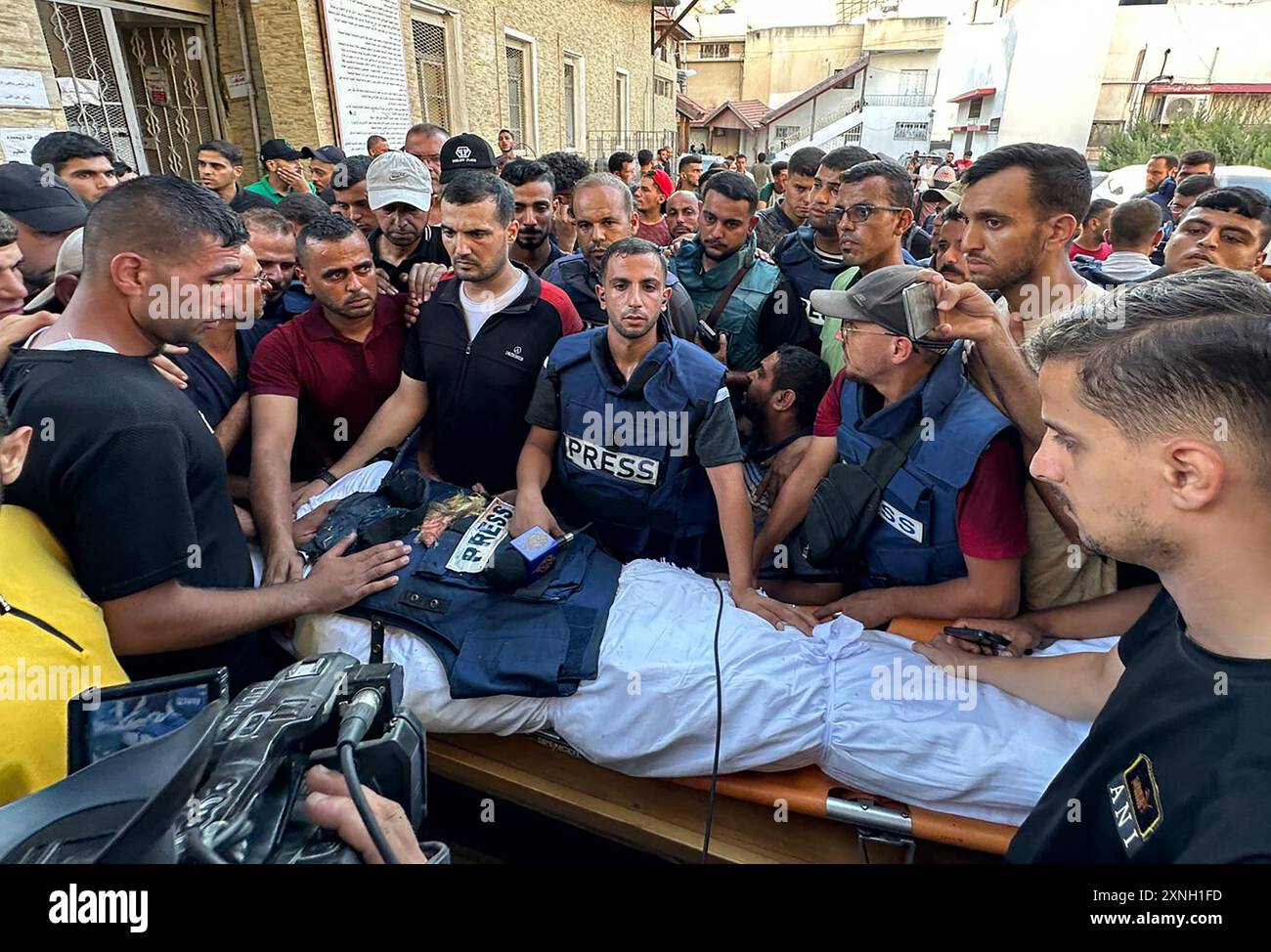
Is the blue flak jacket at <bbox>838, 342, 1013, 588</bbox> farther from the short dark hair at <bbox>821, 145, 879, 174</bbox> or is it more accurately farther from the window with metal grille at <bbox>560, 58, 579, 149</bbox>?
the window with metal grille at <bbox>560, 58, 579, 149</bbox>

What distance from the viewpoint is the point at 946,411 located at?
1.83 metres

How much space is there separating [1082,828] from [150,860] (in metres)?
1.34

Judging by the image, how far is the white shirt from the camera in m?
3.91

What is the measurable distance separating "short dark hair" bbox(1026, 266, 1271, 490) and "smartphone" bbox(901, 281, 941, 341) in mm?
633

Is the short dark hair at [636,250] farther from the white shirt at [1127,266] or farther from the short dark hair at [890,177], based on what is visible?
the white shirt at [1127,266]

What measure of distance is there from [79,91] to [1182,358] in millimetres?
8161

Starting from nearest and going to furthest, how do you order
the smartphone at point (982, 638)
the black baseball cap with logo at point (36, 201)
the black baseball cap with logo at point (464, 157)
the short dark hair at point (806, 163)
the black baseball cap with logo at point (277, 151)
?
the smartphone at point (982, 638)
the black baseball cap with logo at point (36, 201)
the black baseball cap with logo at point (464, 157)
the short dark hair at point (806, 163)
the black baseball cap with logo at point (277, 151)

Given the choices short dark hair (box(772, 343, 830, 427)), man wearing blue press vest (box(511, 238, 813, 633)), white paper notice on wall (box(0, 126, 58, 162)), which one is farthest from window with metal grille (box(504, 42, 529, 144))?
man wearing blue press vest (box(511, 238, 813, 633))

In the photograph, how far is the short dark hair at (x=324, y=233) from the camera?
2.59 meters

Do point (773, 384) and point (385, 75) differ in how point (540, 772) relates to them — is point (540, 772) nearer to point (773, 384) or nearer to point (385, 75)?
point (773, 384)

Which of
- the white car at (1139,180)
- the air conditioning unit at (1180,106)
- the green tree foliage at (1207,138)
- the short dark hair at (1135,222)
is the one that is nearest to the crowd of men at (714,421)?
the short dark hair at (1135,222)

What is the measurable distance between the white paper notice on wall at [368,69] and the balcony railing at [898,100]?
3004 centimetres

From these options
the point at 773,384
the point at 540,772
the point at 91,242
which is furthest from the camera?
the point at 773,384
